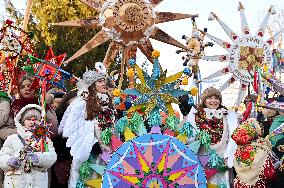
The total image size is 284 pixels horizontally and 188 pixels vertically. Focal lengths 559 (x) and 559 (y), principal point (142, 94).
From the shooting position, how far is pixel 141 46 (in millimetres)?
9883

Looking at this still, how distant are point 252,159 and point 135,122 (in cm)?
138

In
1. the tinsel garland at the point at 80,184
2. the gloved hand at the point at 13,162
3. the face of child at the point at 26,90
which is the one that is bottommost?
the tinsel garland at the point at 80,184

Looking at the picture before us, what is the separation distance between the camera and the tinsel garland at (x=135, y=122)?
628 cm

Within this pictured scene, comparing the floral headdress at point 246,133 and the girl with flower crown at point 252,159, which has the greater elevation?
the floral headdress at point 246,133

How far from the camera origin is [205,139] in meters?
6.45

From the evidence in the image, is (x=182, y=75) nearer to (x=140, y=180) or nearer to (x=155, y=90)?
(x=155, y=90)

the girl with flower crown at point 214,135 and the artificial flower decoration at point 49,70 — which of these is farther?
the artificial flower decoration at point 49,70

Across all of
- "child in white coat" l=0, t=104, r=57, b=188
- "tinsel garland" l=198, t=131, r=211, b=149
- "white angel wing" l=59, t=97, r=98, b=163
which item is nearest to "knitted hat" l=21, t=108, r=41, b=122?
"child in white coat" l=0, t=104, r=57, b=188

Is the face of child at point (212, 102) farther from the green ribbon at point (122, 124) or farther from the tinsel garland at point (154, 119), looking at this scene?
the green ribbon at point (122, 124)

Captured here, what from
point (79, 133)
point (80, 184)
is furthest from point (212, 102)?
point (80, 184)

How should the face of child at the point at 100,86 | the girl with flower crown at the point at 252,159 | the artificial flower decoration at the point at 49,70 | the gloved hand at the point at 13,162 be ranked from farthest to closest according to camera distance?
the face of child at the point at 100,86 → the artificial flower decoration at the point at 49,70 → the girl with flower crown at the point at 252,159 → the gloved hand at the point at 13,162

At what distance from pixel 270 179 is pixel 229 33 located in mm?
4282

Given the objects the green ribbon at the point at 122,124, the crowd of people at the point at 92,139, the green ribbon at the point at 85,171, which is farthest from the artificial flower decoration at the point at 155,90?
the green ribbon at the point at 85,171

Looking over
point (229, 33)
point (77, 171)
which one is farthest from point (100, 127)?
point (229, 33)
